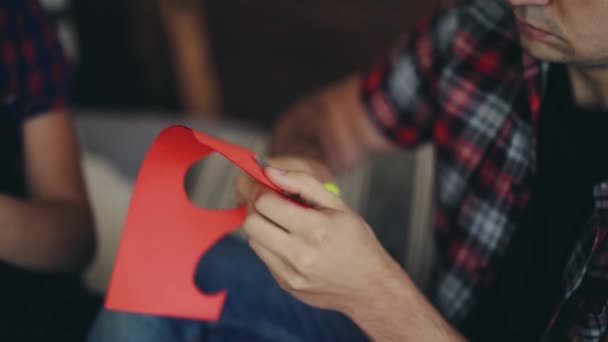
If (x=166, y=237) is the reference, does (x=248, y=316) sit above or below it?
below

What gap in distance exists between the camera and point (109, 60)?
2.04 metres

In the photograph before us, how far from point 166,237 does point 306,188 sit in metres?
0.19

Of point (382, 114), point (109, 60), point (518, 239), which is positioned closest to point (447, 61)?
point (382, 114)

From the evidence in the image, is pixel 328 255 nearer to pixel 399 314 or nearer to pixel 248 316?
pixel 399 314

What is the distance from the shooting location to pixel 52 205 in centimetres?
88

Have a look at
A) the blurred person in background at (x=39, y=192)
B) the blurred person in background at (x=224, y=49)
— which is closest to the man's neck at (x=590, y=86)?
the blurred person in background at (x=39, y=192)

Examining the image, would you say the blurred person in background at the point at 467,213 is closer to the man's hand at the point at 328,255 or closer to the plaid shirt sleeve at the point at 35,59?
the man's hand at the point at 328,255

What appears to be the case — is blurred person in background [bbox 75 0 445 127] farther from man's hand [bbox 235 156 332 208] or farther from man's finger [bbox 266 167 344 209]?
man's finger [bbox 266 167 344 209]

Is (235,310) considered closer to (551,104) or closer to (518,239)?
(518,239)

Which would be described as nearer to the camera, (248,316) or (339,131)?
(248,316)

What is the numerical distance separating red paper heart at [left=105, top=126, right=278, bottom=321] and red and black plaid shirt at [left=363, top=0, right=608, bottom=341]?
1.27 ft

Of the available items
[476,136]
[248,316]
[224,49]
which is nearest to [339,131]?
[476,136]

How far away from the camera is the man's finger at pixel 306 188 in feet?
2.24

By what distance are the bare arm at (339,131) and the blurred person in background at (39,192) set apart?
39 centimetres
